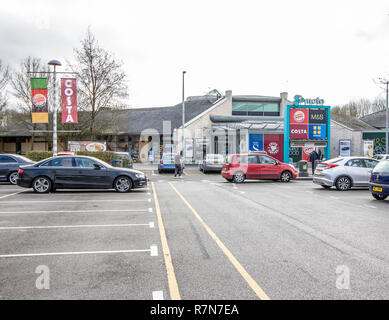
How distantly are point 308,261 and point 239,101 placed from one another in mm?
40486

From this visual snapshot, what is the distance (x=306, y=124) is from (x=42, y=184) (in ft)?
62.3

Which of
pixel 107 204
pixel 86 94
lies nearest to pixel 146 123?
pixel 86 94

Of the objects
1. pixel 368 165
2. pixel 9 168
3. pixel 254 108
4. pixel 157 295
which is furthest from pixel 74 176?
pixel 254 108

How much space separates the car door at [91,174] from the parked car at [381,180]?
9795 mm

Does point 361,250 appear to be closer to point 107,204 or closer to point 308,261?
point 308,261

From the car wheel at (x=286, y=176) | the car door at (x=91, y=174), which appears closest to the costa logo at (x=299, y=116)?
the car wheel at (x=286, y=176)

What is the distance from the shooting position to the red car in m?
18.6

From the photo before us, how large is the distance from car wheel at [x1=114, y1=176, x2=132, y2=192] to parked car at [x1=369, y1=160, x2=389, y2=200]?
29.8ft

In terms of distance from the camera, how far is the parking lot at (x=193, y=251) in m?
3.99

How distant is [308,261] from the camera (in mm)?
5047

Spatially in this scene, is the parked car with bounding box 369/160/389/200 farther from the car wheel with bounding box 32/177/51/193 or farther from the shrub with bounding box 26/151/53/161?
the shrub with bounding box 26/151/53/161

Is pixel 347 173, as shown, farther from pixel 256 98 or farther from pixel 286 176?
pixel 256 98

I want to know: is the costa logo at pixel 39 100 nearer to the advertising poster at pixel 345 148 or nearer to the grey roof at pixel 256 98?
the grey roof at pixel 256 98
